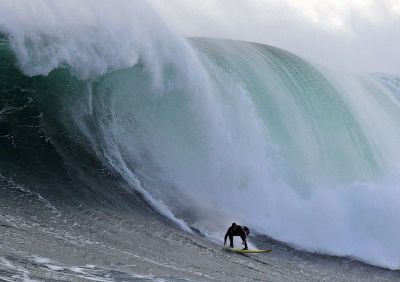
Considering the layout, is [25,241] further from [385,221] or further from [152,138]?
[385,221]

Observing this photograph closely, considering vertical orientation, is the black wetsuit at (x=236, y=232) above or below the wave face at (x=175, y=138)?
below

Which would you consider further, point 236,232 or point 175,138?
point 175,138

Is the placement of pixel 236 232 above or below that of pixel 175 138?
below

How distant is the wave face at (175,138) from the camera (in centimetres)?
1098

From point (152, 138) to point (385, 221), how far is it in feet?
16.4

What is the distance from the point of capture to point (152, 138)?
12789 millimetres

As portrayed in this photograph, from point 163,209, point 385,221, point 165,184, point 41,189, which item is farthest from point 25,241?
point 385,221

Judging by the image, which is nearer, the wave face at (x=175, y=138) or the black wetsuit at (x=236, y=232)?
the black wetsuit at (x=236, y=232)

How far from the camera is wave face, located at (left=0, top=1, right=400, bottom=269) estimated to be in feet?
36.0

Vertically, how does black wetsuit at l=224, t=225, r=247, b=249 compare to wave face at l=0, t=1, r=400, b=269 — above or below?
below

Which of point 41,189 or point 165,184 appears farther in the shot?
point 165,184

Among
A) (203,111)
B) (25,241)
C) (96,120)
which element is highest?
(203,111)

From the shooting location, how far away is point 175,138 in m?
13.1

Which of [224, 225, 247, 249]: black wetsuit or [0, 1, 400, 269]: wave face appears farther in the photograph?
[0, 1, 400, 269]: wave face
